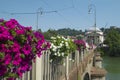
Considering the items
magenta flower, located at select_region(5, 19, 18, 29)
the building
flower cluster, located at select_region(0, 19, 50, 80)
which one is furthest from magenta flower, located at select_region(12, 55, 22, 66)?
the building

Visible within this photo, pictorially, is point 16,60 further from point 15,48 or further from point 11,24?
point 11,24

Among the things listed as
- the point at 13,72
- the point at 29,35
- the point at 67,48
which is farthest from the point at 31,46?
the point at 67,48

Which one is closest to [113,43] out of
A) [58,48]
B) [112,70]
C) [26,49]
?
[112,70]

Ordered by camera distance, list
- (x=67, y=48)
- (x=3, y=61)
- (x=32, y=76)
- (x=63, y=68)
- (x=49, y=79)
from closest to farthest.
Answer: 1. (x=3, y=61)
2. (x=32, y=76)
3. (x=49, y=79)
4. (x=67, y=48)
5. (x=63, y=68)

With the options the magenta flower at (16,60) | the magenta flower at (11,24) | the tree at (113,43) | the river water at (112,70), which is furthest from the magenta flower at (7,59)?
the tree at (113,43)

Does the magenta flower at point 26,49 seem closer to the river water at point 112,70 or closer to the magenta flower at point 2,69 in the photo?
the magenta flower at point 2,69

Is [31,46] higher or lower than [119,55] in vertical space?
higher

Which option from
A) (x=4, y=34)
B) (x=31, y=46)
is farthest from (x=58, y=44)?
(x=4, y=34)

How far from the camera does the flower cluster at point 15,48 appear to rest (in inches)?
139

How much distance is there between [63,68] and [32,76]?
13.2ft

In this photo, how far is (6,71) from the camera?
11.9 feet

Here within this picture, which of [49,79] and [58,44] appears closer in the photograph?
[49,79]

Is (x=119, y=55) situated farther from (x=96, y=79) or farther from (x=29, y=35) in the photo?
(x=29, y=35)

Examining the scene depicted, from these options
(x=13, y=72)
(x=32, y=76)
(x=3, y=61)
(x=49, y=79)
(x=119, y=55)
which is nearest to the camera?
(x=3, y=61)
